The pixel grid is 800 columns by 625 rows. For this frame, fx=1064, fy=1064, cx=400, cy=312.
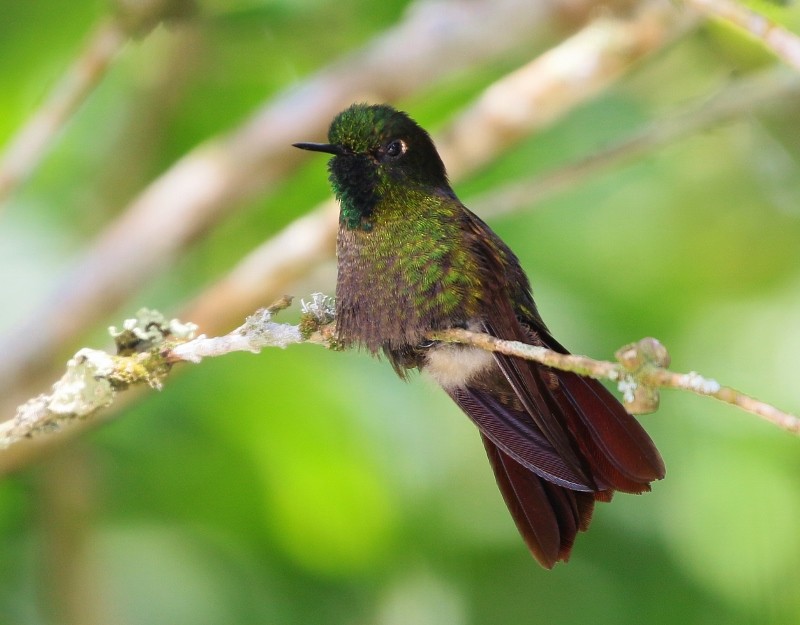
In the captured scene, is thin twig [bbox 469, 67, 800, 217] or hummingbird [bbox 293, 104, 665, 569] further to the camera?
thin twig [bbox 469, 67, 800, 217]

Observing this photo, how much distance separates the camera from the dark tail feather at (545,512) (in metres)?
2.77

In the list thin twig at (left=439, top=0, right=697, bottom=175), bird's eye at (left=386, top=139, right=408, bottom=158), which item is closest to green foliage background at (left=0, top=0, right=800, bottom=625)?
thin twig at (left=439, top=0, right=697, bottom=175)

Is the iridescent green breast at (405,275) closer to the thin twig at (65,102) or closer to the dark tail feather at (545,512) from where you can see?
the dark tail feather at (545,512)

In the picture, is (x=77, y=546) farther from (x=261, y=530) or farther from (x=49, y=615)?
(x=261, y=530)

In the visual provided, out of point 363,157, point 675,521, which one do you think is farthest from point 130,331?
point 675,521

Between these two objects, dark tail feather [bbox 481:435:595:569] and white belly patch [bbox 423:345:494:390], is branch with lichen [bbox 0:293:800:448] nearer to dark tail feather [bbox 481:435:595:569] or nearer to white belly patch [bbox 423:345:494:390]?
white belly patch [bbox 423:345:494:390]

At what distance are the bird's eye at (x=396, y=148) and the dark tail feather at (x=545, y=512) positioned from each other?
97cm

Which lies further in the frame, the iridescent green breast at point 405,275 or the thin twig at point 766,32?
the iridescent green breast at point 405,275

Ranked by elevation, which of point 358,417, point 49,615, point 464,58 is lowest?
point 49,615

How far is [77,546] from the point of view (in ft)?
15.3

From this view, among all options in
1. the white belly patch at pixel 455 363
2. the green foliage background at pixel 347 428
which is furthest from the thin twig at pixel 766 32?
the green foliage background at pixel 347 428

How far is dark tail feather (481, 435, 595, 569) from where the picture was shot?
2.77m

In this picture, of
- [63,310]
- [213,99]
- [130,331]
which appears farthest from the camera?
[213,99]

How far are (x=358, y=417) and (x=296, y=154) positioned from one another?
1452 mm
